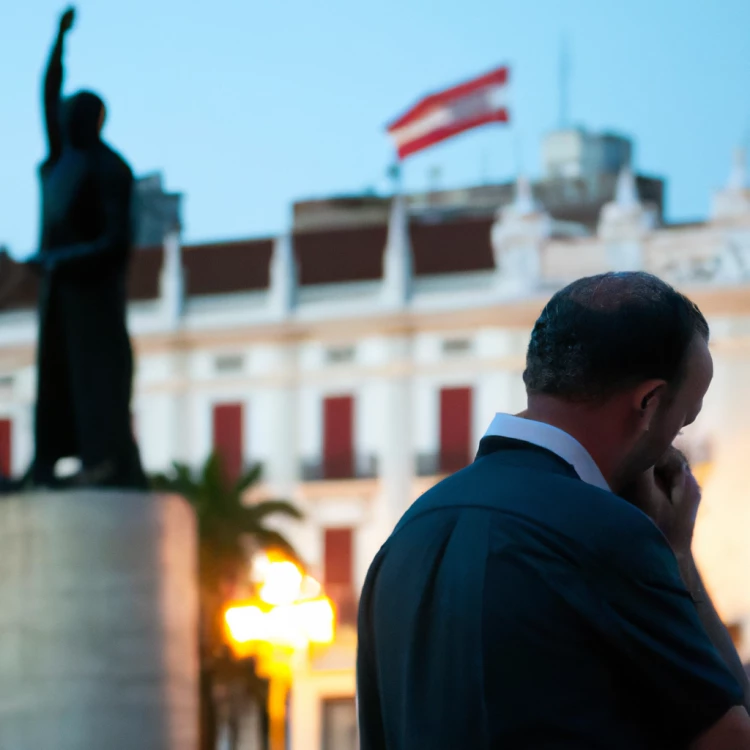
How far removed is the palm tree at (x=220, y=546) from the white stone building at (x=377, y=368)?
2.99m

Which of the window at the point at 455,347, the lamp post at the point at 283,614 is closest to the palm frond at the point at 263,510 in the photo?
the window at the point at 455,347

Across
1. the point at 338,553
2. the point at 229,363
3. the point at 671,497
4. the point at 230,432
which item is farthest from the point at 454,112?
the point at 671,497

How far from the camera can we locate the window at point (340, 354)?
32719 millimetres

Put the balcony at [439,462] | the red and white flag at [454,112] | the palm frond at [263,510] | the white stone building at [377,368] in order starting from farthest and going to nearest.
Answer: the red and white flag at [454,112], the balcony at [439,462], the white stone building at [377,368], the palm frond at [263,510]

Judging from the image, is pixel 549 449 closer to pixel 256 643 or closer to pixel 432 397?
A: pixel 256 643

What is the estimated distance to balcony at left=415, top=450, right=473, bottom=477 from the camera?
3178 centimetres

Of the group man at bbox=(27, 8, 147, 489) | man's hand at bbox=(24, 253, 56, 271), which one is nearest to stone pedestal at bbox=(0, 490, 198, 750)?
man at bbox=(27, 8, 147, 489)

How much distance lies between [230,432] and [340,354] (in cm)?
260

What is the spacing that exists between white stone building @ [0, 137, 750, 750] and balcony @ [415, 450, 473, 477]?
0.14ft

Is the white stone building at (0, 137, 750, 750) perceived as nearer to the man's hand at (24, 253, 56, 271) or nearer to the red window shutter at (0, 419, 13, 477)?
the red window shutter at (0, 419, 13, 477)

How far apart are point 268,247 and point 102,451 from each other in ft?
94.2

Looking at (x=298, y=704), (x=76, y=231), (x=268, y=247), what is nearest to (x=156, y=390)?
(x=268, y=247)

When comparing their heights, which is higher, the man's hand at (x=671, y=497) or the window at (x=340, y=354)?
the man's hand at (x=671, y=497)

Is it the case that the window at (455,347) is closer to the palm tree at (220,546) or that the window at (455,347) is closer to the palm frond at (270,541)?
the palm tree at (220,546)
